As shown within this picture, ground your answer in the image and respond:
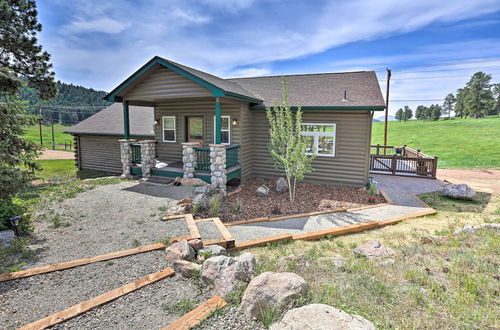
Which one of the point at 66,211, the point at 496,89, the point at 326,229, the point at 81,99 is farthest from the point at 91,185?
the point at 496,89

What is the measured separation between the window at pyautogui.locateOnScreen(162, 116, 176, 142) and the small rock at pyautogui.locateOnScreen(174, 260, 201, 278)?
28.4ft

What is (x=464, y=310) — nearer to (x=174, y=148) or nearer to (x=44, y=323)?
(x=44, y=323)

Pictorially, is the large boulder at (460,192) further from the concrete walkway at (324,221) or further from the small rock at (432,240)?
the small rock at (432,240)

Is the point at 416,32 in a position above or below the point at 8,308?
above

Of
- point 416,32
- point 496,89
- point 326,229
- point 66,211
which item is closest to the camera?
point 326,229

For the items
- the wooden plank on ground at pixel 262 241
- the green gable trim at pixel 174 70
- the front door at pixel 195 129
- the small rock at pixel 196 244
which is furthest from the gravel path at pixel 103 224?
the front door at pixel 195 129

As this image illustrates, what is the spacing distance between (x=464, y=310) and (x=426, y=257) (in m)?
1.38

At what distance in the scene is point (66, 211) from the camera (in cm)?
620

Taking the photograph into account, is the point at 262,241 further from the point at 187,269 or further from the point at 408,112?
the point at 408,112

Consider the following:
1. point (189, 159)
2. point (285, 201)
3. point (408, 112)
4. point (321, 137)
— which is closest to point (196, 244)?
point (285, 201)

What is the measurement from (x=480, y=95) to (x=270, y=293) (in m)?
72.5

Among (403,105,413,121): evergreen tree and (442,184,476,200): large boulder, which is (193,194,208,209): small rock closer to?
(442,184,476,200): large boulder

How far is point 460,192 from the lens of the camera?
26.2ft

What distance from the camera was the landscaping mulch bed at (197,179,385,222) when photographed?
23.0ft
